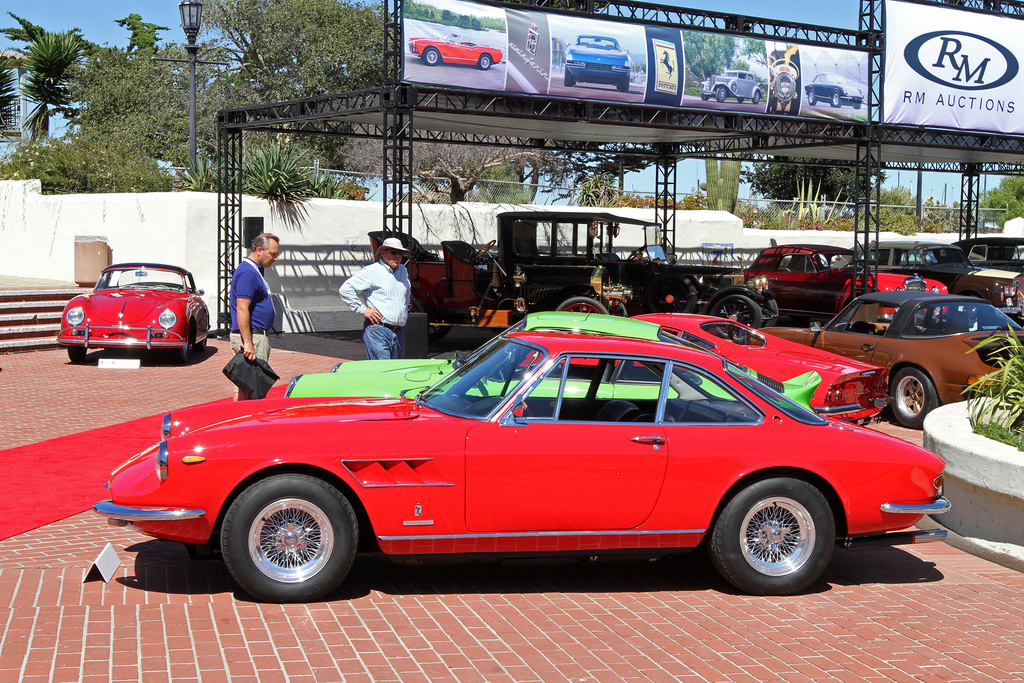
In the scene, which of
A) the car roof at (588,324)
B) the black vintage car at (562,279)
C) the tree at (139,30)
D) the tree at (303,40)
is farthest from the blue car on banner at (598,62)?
the tree at (139,30)

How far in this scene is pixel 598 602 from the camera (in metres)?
5.33

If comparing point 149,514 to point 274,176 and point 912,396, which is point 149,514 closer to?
point 912,396

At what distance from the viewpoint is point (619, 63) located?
650 inches

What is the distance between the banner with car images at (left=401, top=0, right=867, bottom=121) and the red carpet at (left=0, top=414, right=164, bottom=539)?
7.34 metres

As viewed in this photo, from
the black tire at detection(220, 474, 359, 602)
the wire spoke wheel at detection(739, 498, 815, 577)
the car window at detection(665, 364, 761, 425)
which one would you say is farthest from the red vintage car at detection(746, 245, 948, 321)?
the black tire at detection(220, 474, 359, 602)

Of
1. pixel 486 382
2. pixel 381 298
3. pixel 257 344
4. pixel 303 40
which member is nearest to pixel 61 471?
pixel 257 344

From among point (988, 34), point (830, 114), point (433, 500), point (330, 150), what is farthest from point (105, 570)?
point (330, 150)

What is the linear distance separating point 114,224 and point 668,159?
44.6ft

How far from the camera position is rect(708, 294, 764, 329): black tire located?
17.5 meters

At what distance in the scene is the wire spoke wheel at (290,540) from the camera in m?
4.92

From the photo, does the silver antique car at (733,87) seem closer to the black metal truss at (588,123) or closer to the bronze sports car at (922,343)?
the black metal truss at (588,123)

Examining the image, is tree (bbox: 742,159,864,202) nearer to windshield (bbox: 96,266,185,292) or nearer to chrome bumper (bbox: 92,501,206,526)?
windshield (bbox: 96,266,185,292)

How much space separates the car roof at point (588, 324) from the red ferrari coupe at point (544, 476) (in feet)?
6.61

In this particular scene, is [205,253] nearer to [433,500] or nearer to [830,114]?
[830,114]
